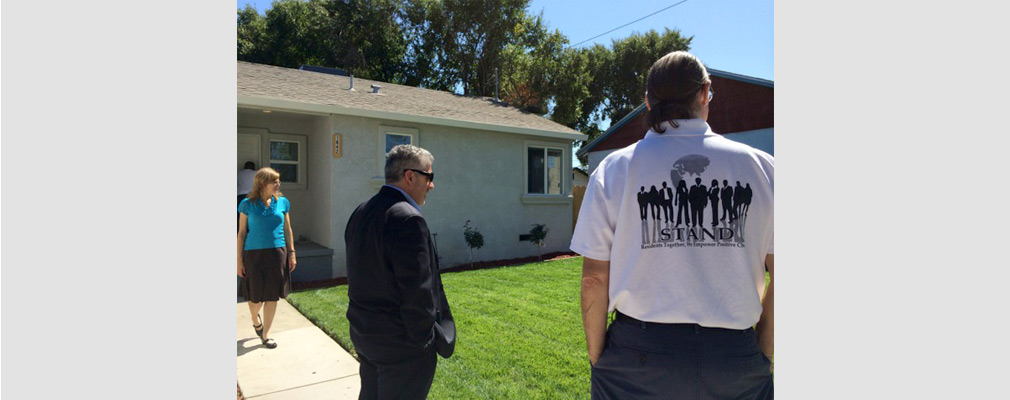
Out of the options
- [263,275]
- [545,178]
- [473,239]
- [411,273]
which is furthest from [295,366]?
[545,178]

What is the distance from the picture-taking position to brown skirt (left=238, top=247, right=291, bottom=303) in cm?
485

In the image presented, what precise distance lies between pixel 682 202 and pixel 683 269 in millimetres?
190

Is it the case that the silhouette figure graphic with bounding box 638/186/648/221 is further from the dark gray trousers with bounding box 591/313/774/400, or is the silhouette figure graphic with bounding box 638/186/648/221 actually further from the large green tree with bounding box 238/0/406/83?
the large green tree with bounding box 238/0/406/83

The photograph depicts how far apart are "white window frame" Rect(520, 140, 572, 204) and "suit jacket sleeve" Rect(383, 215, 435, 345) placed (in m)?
9.44

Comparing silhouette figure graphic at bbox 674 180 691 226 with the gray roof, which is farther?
the gray roof

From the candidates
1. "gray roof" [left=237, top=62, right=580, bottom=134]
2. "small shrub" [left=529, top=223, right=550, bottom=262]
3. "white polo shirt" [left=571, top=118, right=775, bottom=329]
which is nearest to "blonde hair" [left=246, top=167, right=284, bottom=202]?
"gray roof" [left=237, top=62, right=580, bottom=134]

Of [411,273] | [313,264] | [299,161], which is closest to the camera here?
[411,273]

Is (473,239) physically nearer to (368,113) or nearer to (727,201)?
(368,113)

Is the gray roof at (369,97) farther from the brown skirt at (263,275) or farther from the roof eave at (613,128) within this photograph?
the brown skirt at (263,275)

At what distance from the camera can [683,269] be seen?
1.49 m

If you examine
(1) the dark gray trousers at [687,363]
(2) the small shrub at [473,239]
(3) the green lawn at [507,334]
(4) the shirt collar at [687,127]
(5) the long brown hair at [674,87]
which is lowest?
(3) the green lawn at [507,334]

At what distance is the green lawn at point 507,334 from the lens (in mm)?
3959

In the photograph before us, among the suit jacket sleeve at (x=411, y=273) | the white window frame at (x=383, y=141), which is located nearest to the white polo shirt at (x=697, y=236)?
the suit jacket sleeve at (x=411, y=273)

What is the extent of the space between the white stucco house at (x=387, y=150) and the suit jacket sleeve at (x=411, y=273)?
6650mm
